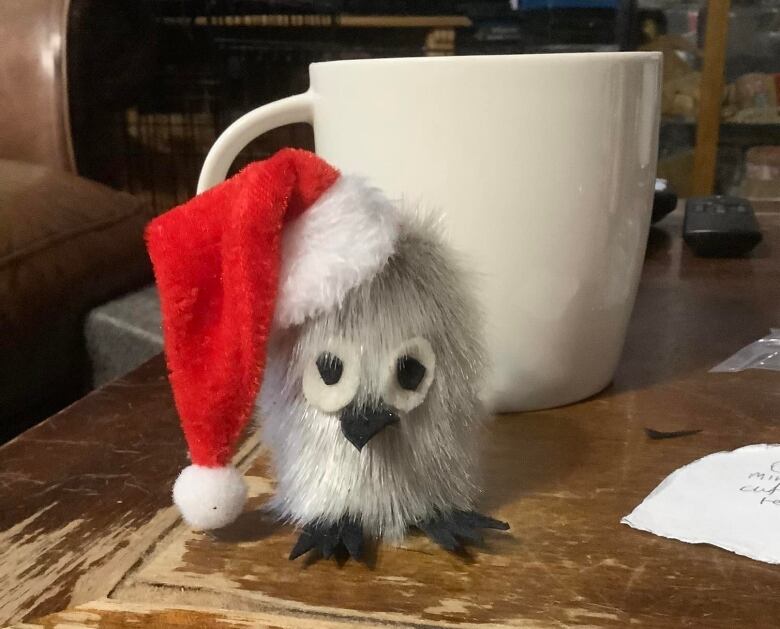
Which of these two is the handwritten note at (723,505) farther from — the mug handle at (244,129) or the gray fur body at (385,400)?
the mug handle at (244,129)

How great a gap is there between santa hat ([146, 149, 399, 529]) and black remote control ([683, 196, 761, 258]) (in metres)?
0.54

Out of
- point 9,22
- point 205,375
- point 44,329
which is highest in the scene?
point 9,22

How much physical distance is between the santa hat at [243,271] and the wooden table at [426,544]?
0.03 metres

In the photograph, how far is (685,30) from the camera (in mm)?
1750

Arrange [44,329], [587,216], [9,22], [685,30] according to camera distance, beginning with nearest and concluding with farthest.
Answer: [587,216], [44,329], [9,22], [685,30]

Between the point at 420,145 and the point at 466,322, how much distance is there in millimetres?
93

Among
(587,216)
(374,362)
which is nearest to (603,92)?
(587,216)

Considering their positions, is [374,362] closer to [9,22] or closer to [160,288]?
[160,288]

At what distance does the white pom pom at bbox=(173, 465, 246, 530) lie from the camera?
0.85ft

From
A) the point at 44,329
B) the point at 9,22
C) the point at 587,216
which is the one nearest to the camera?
the point at 587,216

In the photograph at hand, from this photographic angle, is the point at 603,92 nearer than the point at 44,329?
Yes

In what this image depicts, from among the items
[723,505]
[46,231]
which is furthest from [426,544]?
[46,231]

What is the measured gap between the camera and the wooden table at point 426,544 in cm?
24

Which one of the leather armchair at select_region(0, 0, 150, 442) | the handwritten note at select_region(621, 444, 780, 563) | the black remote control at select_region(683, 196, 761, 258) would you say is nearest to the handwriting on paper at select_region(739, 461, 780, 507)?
the handwritten note at select_region(621, 444, 780, 563)
